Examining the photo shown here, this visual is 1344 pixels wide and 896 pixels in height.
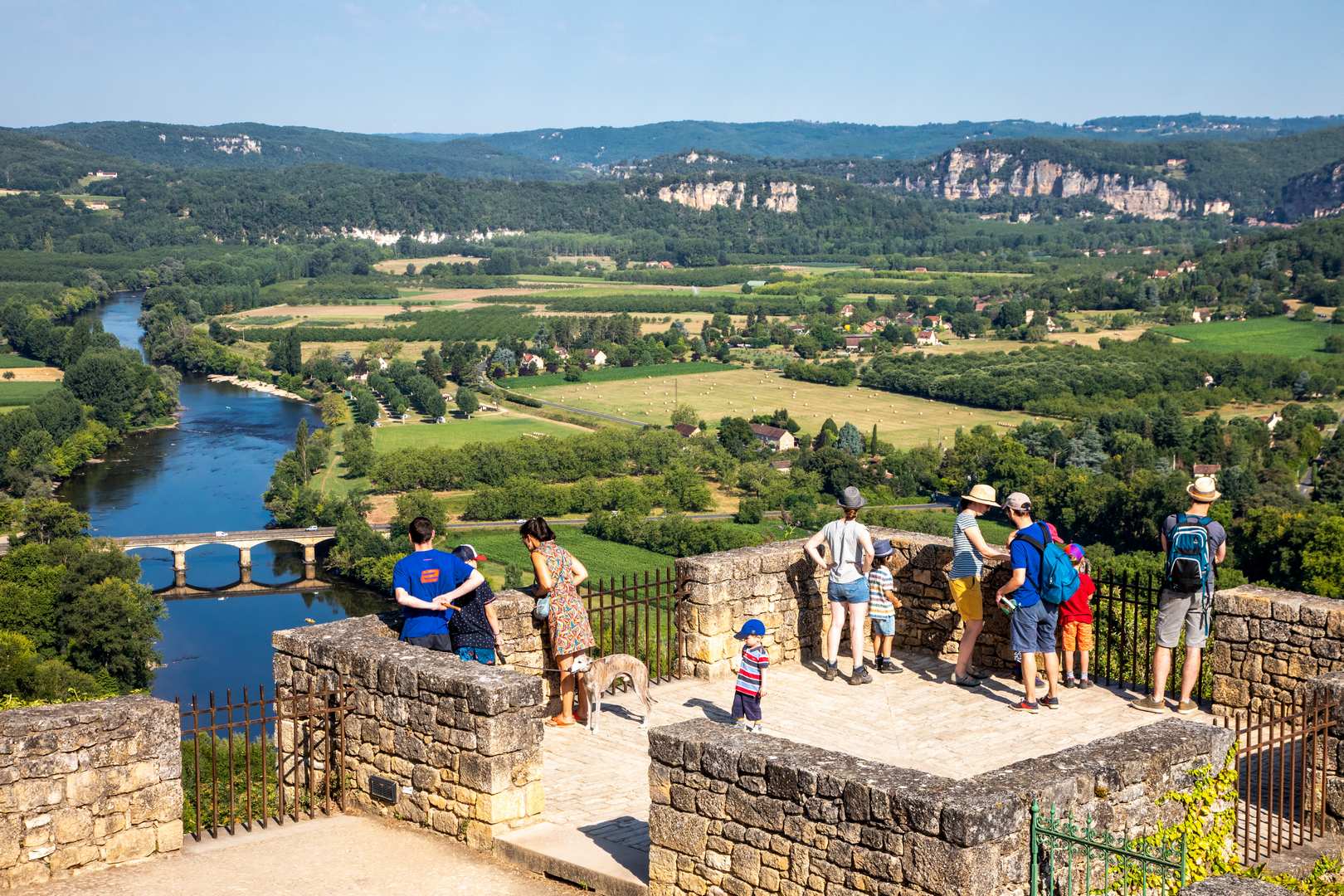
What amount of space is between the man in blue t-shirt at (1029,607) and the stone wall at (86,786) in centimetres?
533

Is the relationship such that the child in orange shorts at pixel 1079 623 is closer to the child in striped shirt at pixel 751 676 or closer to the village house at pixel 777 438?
the child in striped shirt at pixel 751 676

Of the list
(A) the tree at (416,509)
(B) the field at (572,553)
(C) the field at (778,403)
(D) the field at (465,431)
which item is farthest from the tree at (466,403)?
(B) the field at (572,553)

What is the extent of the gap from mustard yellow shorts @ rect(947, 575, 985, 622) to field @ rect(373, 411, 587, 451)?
309ft

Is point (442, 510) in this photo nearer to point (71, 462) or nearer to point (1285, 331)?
point (71, 462)

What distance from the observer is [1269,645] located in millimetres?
9984

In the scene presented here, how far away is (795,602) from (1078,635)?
2.21 metres

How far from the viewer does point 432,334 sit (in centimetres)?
15975

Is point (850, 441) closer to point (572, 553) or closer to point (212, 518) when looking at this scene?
point (572, 553)

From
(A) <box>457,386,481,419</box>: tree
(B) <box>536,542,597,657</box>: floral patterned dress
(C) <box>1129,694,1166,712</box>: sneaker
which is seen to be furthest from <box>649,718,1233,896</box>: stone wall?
(A) <box>457,386,481,419</box>: tree

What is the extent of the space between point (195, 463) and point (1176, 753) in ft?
313

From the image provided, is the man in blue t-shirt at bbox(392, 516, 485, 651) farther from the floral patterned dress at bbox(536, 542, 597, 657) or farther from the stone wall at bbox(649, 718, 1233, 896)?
the stone wall at bbox(649, 718, 1233, 896)

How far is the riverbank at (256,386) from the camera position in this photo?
424ft

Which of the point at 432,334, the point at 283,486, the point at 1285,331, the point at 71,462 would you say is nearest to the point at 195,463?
the point at 71,462

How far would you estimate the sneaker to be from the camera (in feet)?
33.6
